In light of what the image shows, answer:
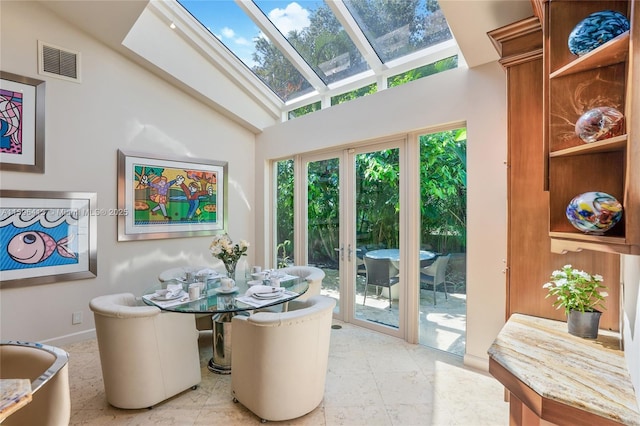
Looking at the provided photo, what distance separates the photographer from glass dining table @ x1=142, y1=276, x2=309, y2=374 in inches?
84.2

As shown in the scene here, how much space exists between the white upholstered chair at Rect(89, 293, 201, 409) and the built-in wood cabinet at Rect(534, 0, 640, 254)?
2413 millimetres

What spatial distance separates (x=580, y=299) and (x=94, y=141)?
14.5ft

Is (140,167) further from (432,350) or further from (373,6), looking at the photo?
(432,350)

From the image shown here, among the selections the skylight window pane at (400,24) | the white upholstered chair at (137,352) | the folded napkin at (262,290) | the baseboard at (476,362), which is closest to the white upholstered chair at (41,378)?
the white upholstered chair at (137,352)

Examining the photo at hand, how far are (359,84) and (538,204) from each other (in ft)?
8.47

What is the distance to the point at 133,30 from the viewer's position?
335 cm

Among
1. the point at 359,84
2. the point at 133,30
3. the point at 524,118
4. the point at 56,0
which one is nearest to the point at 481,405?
the point at 524,118

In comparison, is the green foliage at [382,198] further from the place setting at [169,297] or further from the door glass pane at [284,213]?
the place setting at [169,297]

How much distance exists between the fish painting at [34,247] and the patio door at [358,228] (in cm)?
279

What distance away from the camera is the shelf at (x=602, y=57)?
42.7 inches

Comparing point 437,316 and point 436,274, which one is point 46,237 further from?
point 437,316

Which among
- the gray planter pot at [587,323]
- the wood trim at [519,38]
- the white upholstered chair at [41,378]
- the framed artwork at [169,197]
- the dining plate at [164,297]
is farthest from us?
the framed artwork at [169,197]

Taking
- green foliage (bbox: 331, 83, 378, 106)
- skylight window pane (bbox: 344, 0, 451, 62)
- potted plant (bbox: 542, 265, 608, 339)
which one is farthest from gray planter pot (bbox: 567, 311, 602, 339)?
green foliage (bbox: 331, 83, 378, 106)

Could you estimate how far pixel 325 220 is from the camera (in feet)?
13.4
